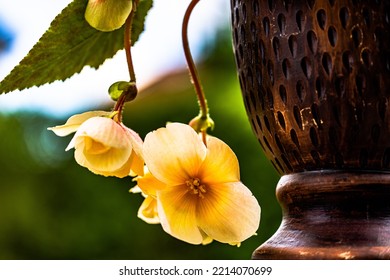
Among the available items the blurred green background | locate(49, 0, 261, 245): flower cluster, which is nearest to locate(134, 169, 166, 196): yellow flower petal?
locate(49, 0, 261, 245): flower cluster

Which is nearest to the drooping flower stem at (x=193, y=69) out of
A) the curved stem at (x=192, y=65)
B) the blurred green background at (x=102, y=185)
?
the curved stem at (x=192, y=65)


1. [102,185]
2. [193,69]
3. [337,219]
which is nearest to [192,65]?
[193,69]

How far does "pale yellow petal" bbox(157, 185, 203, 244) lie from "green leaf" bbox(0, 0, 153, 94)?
0.27 feet

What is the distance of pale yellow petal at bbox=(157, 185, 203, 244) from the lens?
26 centimetres

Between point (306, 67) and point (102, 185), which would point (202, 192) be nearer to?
point (306, 67)

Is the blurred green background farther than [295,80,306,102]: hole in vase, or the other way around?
the blurred green background

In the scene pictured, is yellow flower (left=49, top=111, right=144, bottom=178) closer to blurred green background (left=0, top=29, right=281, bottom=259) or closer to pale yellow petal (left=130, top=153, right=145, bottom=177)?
pale yellow petal (left=130, top=153, right=145, bottom=177)

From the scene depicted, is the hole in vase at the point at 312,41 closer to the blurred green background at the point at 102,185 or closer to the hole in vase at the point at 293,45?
the hole in vase at the point at 293,45

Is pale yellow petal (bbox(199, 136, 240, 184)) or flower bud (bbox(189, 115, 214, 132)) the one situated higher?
flower bud (bbox(189, 115, 214, 132))

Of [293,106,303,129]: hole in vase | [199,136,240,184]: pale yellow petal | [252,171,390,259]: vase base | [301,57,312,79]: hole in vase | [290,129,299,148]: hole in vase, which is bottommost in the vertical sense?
[252,171,390,259]: vase base

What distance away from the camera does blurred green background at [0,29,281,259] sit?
1.07 m

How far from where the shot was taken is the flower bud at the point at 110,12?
27cm

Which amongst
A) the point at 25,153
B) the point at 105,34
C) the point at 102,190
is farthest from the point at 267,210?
the point at 105,34
